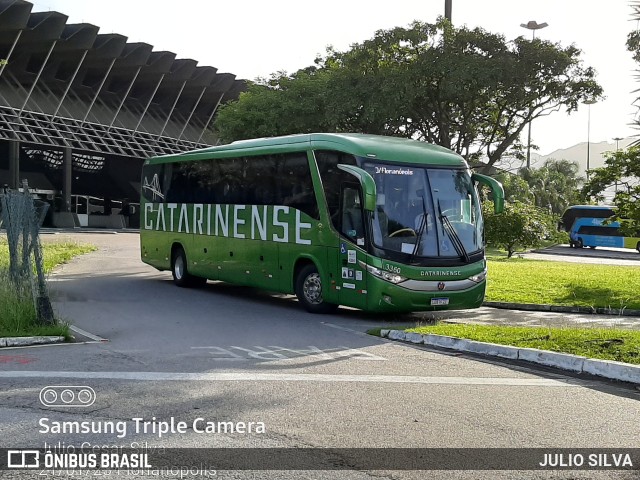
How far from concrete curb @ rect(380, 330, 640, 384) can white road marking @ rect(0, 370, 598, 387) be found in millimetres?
412

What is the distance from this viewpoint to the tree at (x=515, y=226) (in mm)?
36500

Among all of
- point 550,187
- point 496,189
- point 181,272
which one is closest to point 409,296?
point 496,189

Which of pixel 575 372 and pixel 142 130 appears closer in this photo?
pixel 575 372

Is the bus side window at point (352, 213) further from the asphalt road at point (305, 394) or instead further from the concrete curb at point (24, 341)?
the concrete curb at point (24, 341)

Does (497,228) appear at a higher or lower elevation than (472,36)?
lower

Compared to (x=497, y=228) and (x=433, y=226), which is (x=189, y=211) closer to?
(x=433, y=226)

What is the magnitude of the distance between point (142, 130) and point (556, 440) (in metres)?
64.2

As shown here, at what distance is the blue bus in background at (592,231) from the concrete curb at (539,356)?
4596 cm

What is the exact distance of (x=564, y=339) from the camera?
1066cm

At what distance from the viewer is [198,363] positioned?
30.7 feet

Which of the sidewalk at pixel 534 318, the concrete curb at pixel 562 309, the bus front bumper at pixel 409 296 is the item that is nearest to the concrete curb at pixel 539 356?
the bus front bumper at pixel 409 296

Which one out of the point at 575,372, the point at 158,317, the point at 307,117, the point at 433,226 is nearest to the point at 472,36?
the point at 307,117

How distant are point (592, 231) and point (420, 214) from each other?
146 ft

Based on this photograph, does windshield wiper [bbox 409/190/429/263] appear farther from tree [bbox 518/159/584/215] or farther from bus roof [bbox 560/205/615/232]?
tree [bbox 518/159/584/215]
